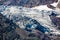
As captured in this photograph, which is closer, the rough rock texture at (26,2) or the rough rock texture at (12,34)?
the rough rock texture at (12,34)

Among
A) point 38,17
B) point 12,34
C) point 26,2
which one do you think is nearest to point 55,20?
point 38,17

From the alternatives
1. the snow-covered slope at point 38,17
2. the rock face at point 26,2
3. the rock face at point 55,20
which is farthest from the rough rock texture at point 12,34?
the rock face at point 26,2

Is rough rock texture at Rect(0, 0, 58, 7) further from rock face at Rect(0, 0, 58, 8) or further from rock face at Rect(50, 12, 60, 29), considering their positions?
rock face at Rect(50, 12, 60, 29)

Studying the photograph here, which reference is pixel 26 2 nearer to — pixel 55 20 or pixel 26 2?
pixel 26 2

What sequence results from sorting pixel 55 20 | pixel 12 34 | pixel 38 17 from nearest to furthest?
pixel 12 34 < pixel 55 20 < pixel 38 17

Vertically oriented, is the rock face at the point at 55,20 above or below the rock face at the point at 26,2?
below

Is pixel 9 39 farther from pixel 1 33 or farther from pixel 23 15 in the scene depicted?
pixel 23 15

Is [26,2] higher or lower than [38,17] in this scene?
higher

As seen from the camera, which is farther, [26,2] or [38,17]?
[26,2]

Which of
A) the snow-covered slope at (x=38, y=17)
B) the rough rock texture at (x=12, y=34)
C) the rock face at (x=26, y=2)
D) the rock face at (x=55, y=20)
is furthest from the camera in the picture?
the rock face at (x=26, y=2)

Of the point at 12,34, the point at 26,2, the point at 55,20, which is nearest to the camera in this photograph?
the point at 12,34

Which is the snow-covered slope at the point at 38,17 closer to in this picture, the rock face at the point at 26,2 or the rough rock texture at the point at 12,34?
the rough rock texture at the point at 12,34
